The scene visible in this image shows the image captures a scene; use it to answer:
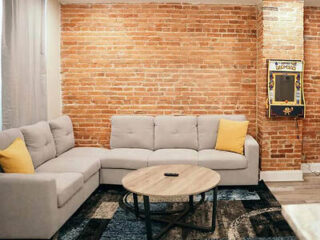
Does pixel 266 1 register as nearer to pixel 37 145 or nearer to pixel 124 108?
pixel 124 108

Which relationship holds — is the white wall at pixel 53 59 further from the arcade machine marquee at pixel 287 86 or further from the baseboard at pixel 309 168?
the baseboard at pixel 309 168

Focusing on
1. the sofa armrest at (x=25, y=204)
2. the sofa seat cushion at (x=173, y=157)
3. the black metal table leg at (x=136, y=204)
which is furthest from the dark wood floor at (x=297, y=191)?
the sofa armrest at (x=25, y=204)

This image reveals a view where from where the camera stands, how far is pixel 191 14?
478cm

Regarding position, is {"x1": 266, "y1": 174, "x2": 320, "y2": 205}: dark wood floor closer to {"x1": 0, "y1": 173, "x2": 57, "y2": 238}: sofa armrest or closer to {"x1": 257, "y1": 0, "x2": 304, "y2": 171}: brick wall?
{"x1": 257, "y1": 0, "x2": 304, "y2": 171}: brick wall

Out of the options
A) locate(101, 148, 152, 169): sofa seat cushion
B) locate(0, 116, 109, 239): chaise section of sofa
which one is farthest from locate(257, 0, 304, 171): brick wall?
locate(0, 116, 109, 239): chaise section of sofa

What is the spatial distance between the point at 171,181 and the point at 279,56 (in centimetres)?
265

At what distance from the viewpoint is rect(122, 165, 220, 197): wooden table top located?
8.64ft

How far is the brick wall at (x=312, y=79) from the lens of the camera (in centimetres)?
479

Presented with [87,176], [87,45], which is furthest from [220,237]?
[87,45]

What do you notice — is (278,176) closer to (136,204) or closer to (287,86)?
(287,86)

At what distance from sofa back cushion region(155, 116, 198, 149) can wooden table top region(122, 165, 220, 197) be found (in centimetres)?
111

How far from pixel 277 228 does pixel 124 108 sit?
2850 millimetres

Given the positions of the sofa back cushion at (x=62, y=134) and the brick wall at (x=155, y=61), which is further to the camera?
the brick wall at (x=155, y=61)

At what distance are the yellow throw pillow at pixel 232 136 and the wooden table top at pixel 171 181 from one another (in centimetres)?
102
